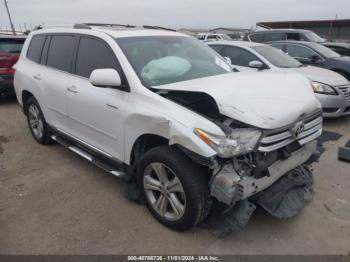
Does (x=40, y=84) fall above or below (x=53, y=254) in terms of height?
above

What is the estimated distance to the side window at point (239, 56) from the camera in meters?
6.90

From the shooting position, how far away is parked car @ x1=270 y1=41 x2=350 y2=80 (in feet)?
25.5

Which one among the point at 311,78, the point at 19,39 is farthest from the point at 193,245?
the point at 19,39

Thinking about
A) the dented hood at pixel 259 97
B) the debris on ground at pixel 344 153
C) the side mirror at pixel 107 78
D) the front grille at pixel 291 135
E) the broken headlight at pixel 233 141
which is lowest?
the debris on ground at pixel 344 153

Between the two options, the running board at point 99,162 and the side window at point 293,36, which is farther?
the side window at point 293,36

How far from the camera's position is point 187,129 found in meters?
2.58

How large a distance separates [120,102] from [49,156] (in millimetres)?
2181

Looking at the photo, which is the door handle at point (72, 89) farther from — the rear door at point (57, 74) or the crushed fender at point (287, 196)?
the crushed fender at point (287, 196)

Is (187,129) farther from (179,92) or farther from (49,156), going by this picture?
(49,156)

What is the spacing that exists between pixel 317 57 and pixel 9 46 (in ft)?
25.4

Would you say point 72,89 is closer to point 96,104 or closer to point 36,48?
point 96,104

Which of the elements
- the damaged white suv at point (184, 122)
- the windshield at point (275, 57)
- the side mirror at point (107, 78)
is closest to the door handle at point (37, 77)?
the damaged white suv at point (184, 122)

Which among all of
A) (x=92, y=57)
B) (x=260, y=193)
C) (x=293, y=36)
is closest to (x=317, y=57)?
(x=293, y=36)

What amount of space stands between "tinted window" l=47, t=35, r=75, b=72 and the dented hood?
1.77 m
